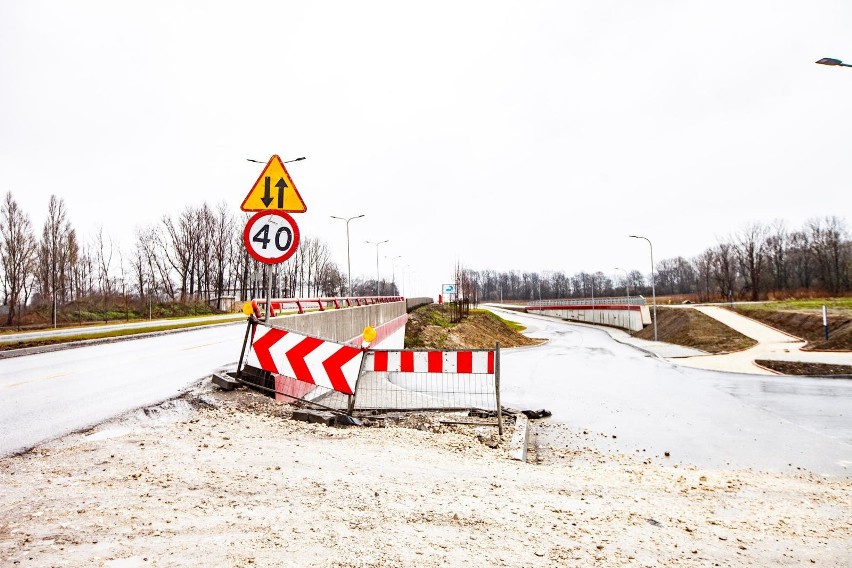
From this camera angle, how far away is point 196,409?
22.9ft

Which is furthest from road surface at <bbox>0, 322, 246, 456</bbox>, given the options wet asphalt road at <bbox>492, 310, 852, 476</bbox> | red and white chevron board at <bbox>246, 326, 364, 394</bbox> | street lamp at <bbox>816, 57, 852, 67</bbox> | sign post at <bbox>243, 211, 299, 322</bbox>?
street lamp at <bbox>816, 57, 852, 67</bbox>

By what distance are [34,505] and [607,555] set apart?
164 inches

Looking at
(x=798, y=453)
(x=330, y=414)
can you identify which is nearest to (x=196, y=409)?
(x=330, y=414)

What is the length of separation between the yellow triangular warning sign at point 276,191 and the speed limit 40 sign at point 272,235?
0.50 ft

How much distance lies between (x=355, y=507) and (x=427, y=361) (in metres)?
4.52

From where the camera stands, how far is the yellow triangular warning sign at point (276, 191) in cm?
762

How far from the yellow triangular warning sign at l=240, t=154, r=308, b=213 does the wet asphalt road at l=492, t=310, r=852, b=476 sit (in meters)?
6.42

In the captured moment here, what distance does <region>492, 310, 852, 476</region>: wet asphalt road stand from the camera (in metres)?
8.91

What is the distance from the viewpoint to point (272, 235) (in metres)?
7.56

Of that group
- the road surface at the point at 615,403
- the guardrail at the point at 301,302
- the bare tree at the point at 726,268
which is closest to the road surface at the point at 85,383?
the road surface at the point at 615,403

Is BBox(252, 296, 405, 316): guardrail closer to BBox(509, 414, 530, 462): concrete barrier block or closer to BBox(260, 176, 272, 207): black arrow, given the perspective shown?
Result: BBox(260, 176, 272, 207): black arrow

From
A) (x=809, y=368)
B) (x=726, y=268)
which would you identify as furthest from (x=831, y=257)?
(x=809, y=368)

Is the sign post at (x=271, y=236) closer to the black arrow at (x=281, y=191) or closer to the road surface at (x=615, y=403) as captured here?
the black arrow at (x=281, y=191)

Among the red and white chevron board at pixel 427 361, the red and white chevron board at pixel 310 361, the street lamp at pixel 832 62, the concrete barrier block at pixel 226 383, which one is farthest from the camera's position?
the street lamp at pixel 832 62
